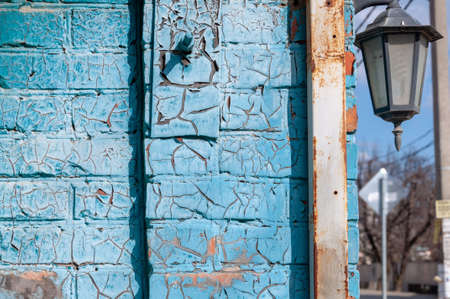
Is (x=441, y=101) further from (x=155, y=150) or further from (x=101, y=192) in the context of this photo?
(x=101, y=192)

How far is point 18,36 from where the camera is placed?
3.74m

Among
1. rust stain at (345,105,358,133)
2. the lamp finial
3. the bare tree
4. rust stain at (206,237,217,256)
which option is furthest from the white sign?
the bare tree

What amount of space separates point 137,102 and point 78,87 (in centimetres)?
36

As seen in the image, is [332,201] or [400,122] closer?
[332,201]

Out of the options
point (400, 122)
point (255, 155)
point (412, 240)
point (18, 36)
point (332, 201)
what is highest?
point (18, 36)

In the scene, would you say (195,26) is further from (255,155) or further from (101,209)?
(101,209)

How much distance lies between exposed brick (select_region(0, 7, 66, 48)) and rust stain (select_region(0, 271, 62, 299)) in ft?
4.44

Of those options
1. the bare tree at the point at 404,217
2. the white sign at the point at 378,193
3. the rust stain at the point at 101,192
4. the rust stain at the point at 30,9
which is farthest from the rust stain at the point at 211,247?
the bare tree at the point at 404,217

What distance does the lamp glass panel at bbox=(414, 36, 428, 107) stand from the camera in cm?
440

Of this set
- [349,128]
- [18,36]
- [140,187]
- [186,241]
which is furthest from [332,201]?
[18,36]

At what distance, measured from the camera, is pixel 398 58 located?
4395 mm

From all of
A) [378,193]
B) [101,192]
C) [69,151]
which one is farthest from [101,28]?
[378,193]

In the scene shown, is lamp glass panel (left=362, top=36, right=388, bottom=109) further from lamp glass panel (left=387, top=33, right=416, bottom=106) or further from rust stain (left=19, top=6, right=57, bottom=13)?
rust stain (left=19, top=6, right=57, bottom=13)

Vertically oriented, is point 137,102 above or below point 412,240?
above
